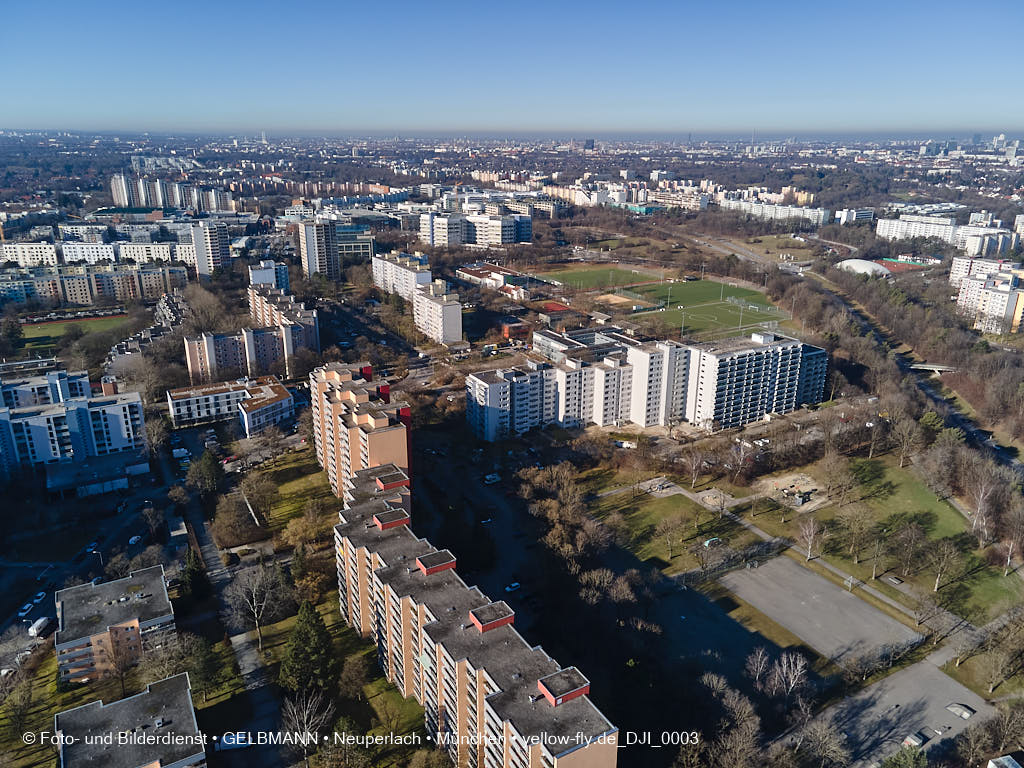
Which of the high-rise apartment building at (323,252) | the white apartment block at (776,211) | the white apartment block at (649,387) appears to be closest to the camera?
the white apartment block at (649,387)

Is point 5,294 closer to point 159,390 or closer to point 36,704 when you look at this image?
point 159,390

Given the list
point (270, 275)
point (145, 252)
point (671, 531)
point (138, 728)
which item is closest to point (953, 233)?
point (671, 531)

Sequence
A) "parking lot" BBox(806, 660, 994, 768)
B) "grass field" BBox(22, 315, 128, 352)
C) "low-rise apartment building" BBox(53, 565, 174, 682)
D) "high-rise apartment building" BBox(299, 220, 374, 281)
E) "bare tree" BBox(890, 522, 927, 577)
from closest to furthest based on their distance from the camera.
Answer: "parking lot" BBox(806, 660, 994, 768), "low-rise apartment building" BBox(53, 565, 174, 682), "bare tree" BBox(890, 522, 927, 577), "grass field" BBox(22, 315, 128, 352), "high-rise apartment building" BBox(299, 220, 374, 281)

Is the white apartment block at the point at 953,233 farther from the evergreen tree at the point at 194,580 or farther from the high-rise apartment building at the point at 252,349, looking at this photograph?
the evergreen tree at the point at 194,580

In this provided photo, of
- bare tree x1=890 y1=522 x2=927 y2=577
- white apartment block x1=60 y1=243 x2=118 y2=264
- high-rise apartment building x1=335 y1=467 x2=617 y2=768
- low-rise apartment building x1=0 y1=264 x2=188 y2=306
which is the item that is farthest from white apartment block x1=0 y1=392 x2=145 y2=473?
white apartment block x1=60 y1=243 x2=118 y2=264

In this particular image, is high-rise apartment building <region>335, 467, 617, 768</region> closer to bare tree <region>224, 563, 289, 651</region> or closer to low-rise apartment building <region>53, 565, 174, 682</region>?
bare tree <region>224, 563, 289, 651</region>

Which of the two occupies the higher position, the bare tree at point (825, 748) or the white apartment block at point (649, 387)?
the white apartment block at point (649, 387)

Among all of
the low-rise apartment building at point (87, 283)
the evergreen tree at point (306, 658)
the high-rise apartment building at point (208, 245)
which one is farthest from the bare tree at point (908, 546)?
the high-rise apartment building at point (208, 245)
